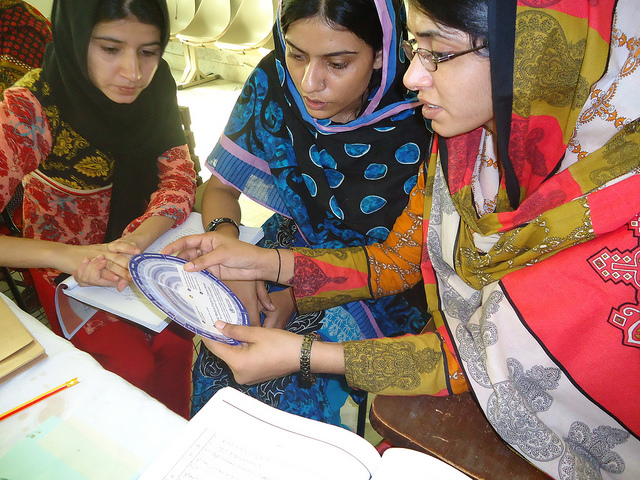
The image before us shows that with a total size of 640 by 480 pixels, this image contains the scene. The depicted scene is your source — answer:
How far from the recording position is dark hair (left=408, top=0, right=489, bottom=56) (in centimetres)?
63

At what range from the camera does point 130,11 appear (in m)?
1.08

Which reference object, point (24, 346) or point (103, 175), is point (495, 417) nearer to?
point (24, 346)

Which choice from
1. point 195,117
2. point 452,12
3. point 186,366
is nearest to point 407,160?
point 452,12

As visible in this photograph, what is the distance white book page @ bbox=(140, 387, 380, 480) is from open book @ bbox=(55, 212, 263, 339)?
0.35 meters

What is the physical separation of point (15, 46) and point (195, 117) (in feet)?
8.55

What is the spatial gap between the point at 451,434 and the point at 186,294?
482mm

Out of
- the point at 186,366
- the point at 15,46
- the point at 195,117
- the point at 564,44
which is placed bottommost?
the point at 186,366

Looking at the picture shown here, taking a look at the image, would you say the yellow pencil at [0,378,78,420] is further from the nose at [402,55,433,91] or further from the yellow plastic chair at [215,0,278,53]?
the yellow plastic chair at [215,0,278,53]

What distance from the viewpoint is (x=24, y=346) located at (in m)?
0.61

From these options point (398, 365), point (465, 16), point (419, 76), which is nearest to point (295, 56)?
point (419, 76)

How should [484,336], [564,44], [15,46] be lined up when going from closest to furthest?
1. [564,44]
2. [484,336]
3. [15,46]

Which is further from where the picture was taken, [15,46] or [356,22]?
[15,46]

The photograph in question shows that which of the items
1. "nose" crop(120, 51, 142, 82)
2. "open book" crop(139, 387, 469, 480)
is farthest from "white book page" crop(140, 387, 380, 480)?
"nose" crop(120, 51, 142, 82)

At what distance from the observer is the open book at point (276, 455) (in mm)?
463
